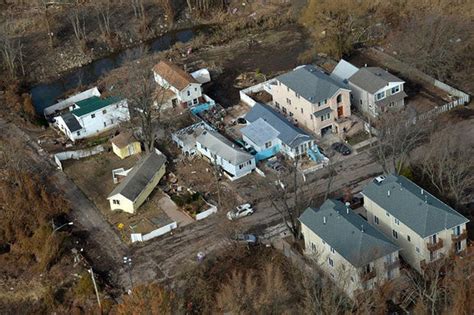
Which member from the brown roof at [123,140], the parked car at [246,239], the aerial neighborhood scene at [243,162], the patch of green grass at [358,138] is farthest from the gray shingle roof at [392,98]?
the brown roof at [123,140]

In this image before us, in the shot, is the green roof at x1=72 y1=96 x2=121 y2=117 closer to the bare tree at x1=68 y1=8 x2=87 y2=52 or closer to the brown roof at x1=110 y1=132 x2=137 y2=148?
the brown roof at x1=110 y1=132 x2=137 y2=148

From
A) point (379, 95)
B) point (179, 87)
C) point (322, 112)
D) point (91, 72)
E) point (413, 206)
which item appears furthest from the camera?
point (91, 72)

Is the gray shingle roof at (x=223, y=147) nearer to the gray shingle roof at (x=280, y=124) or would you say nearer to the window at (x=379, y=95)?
the gray shingle roof at (x=280, y=124)

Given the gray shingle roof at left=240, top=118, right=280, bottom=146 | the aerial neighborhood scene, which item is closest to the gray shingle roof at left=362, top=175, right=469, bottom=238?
the aerial neighborhood scene

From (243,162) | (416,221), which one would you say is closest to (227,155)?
(243,162)

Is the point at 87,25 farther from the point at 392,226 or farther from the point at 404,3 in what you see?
the point at 392,226

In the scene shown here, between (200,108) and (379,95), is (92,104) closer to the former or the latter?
(200,108)
